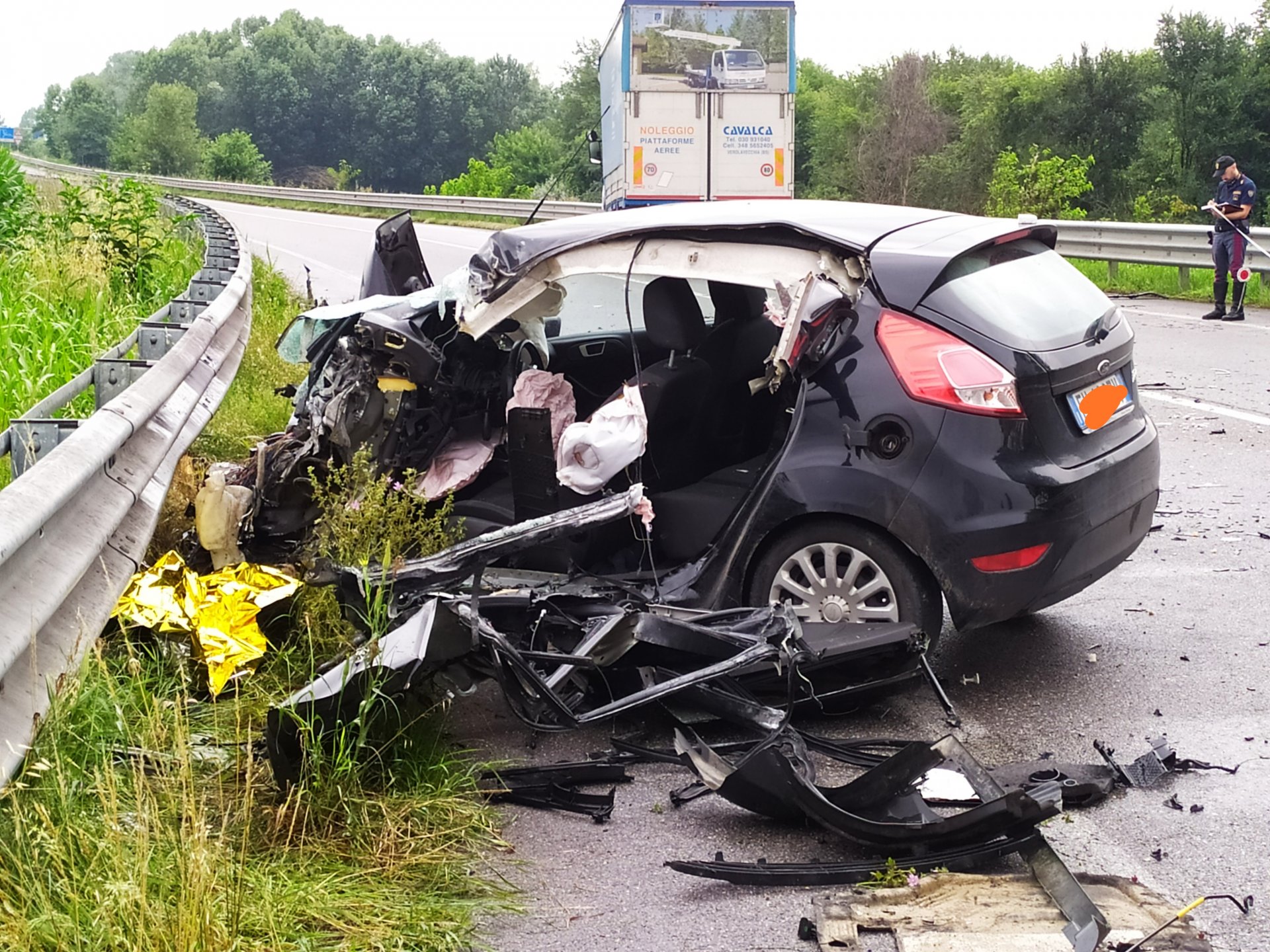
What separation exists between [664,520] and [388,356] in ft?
4.33

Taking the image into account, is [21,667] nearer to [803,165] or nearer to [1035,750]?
[1035,750]

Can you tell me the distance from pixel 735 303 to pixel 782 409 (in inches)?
19.6

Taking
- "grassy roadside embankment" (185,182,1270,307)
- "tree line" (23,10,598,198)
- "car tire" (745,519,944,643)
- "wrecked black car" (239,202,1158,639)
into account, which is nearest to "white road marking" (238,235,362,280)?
"grassy roadside embankment" (185,182,1270,307)

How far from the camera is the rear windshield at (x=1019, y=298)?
4227mm

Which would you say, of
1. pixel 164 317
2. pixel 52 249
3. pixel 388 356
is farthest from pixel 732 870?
pixel 52 249

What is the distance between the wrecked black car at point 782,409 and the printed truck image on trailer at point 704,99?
14.5 meters

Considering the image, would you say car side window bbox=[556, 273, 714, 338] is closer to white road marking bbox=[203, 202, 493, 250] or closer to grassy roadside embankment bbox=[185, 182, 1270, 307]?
grassy roadside embankment bbox=[185, 182, 1270, 307]

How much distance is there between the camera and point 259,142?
372 feet

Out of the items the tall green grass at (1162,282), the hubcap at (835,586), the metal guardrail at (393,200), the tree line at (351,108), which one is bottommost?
the hubcap at (835,586)

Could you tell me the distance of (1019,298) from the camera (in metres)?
4.44

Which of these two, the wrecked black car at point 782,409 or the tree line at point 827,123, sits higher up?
the tree line at point 827,123

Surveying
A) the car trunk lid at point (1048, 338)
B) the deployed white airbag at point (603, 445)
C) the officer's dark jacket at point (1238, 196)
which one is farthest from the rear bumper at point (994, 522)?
the officer's dark jacket at point (1238, 196)

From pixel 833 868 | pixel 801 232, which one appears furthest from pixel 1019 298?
pixel 833 868

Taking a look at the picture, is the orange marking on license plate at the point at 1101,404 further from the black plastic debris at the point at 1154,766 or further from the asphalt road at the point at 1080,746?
the black plastic debris at the point at 1154,766
